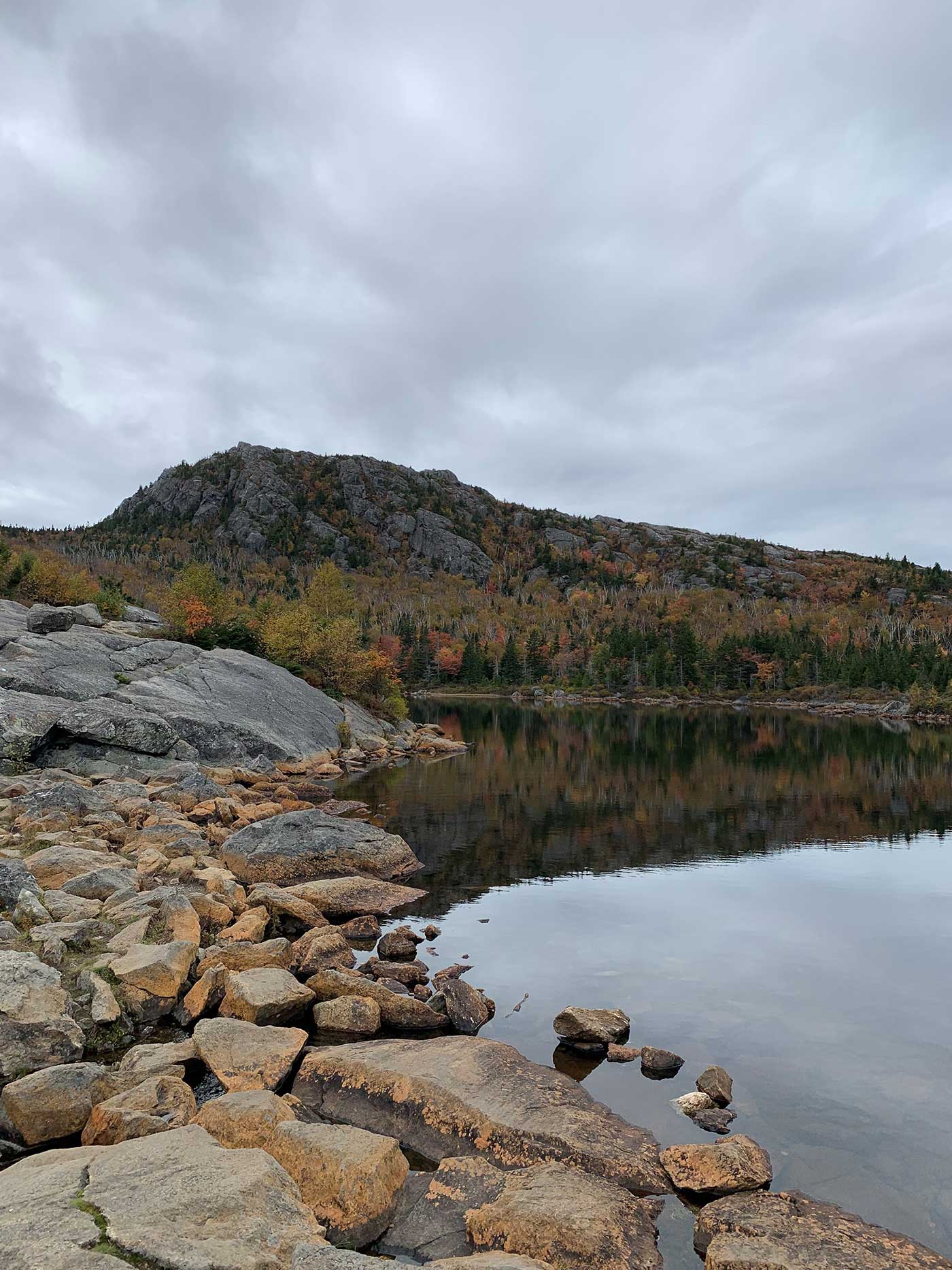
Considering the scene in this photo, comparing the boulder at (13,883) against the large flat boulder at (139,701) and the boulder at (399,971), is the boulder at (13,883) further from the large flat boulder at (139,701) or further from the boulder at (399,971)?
the large flat boulder at (139,701)

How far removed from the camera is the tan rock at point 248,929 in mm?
14492

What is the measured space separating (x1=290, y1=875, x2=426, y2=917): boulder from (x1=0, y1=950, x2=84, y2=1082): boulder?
787 centimetres

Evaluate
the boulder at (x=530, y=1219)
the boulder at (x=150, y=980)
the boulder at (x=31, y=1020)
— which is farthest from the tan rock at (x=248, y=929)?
the boulder at (x=530, y=1219)

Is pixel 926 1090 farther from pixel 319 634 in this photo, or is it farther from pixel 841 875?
pixel 319 634

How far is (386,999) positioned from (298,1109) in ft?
11.1

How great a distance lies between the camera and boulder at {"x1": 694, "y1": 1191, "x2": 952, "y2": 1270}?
6.79m

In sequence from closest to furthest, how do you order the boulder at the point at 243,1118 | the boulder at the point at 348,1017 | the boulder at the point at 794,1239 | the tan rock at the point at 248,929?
1. the boulder at the point at 794,1239
2. the boulder at the point at 243,1118
3. the boulder at the point at 348,1017
4. the tan rock at the point at 248,929

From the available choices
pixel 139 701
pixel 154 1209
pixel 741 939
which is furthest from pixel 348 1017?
pixel 139 701

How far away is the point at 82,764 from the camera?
95.5 feet

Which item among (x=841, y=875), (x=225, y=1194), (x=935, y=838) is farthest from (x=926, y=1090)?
(x=935, y=838)

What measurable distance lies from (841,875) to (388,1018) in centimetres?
1745

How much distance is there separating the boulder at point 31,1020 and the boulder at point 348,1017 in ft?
11.7

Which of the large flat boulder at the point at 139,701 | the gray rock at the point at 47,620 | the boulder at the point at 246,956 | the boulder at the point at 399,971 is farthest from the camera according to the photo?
the gray rock at the point at 47,620

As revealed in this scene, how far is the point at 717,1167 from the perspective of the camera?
27.7 ft
